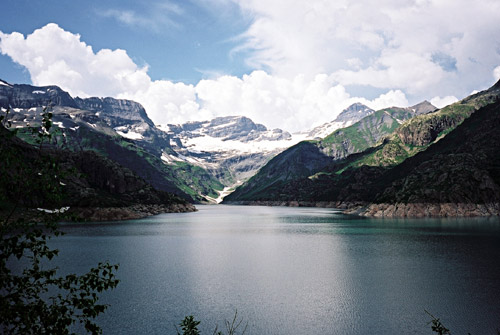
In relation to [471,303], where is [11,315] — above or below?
above

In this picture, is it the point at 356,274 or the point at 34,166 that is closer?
the point at 34,166

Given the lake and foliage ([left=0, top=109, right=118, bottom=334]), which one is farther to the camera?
the lake

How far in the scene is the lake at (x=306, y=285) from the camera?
40969 mm

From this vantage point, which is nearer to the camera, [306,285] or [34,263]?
[34,263]

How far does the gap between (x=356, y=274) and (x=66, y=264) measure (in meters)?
56.5

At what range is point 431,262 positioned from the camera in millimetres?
73562

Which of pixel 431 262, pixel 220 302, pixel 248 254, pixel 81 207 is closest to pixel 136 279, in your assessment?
pixel 220 302

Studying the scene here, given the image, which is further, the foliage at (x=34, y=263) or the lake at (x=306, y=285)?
the lake at (x=306, y=285)

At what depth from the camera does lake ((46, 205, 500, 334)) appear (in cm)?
4097

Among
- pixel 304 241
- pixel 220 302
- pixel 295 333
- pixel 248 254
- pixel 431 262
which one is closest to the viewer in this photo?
pixel 295 333

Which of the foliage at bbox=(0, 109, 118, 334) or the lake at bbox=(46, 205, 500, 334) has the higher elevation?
the foliage at bbox=(0, 109, 118, 334)

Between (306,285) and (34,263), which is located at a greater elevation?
(34,263)

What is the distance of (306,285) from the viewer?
189 feet

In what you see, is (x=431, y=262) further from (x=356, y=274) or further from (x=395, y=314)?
(x=395, y=314)
